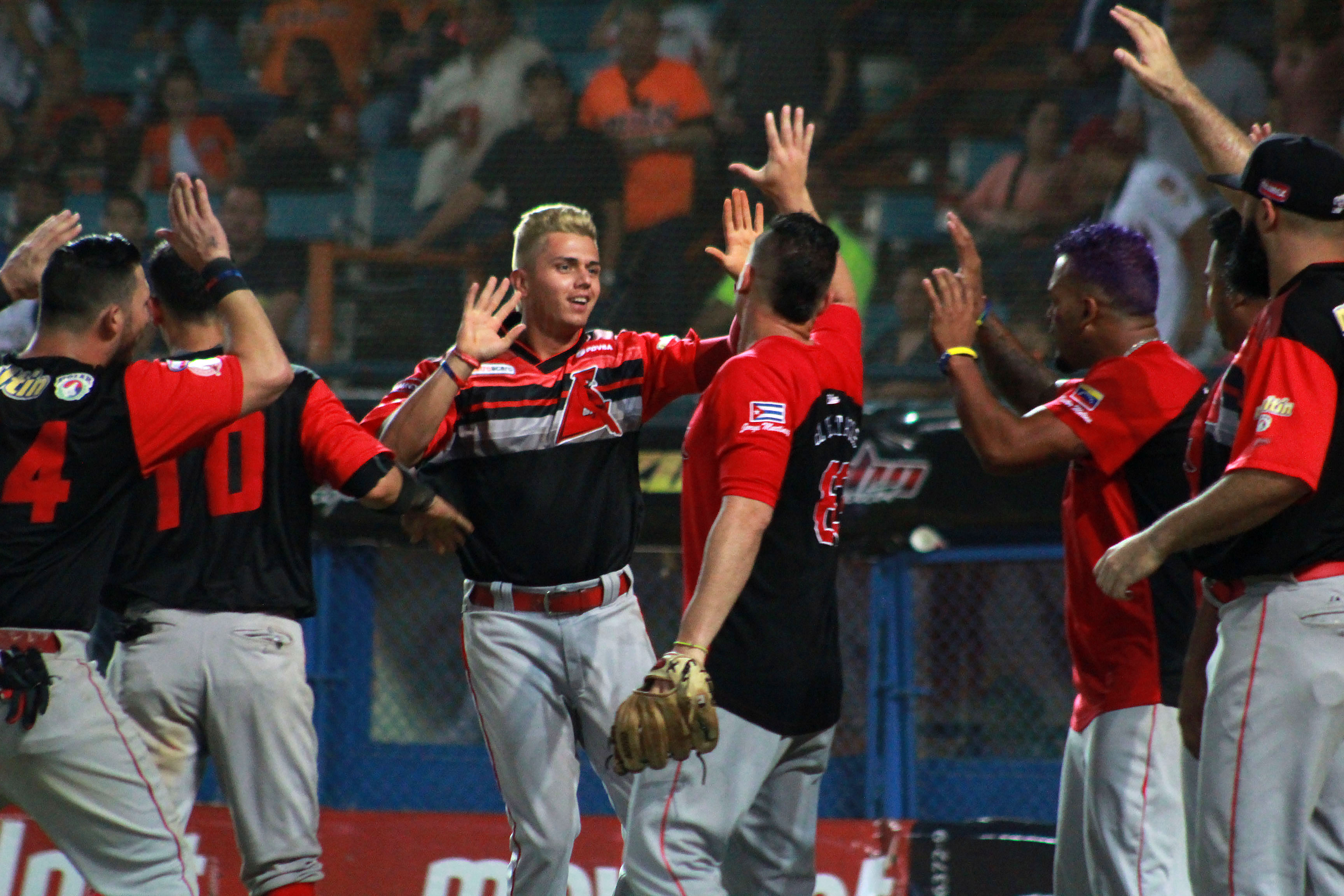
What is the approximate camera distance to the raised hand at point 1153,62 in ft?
10.8

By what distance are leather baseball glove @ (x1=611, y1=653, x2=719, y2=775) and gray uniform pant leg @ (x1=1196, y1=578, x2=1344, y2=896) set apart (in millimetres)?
992

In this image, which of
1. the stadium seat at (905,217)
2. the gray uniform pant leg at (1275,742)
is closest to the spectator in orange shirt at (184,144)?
the stadium seat at (905,217)

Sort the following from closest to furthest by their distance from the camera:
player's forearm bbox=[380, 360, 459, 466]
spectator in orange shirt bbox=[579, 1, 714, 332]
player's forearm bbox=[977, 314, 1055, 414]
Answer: player's forearm bbox=[380, 360, 459, 466] → player's forearm bbox=[977, 314, 1055, 414] → spectator in orange shirt bbox=[579, 1, 714, 332]

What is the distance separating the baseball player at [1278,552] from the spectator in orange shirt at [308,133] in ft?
22.5

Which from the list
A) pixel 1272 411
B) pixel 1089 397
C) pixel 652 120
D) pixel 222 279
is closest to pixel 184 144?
pixel 652 120

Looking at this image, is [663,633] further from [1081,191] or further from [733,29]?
[733,29]

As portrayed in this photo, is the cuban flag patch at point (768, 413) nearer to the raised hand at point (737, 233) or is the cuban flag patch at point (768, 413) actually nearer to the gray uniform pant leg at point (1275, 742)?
the raised hand at point (737, 233)

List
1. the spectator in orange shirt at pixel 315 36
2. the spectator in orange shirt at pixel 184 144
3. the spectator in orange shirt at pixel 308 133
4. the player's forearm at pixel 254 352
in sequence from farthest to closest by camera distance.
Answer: the spectator in orange shirt at pixel 315 36 → the spectator in orange shirt at pixel 184 144 → the spectator in orange shirt at pixel 308 133 → the player's forearm at pixel 254 352

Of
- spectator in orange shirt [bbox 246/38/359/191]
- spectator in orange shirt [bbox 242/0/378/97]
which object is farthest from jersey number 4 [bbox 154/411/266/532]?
spectator in orange shirt [bbox 242/0/378/97]

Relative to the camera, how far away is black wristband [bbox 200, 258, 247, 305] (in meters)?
3.19

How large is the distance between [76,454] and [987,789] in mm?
4060

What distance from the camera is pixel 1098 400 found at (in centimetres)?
324

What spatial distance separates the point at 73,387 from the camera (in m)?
2.99

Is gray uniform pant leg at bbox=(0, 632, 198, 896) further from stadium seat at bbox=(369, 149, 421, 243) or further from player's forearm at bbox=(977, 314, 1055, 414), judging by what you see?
stadium seat at bbox=(369, 149, 421, 243)
